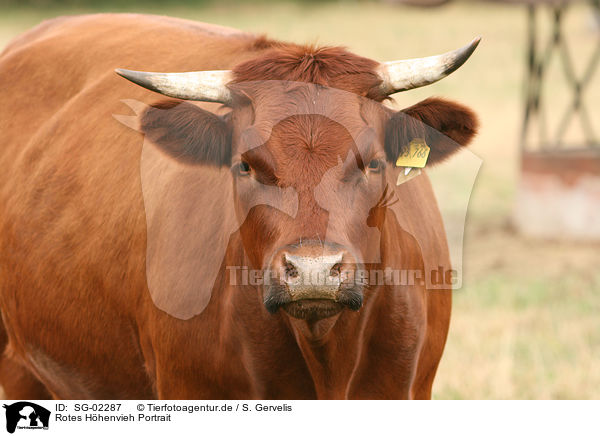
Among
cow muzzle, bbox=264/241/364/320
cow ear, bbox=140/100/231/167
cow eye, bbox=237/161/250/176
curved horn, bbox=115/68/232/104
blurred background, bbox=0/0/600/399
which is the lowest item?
blurred background, bbox=0/0/600/399

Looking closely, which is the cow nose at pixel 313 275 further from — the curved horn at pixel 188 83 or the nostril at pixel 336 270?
the curved horn at pixel 188 83

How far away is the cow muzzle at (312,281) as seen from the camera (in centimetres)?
284

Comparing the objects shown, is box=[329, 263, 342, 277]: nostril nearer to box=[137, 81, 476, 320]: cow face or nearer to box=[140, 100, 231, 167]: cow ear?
box=[137, 81, 476, 320]: cow face

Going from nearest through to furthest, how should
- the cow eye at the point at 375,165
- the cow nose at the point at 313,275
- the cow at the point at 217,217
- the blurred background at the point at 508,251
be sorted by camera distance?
1. the cow nose at the point at 313,275
2. the cow at the point at 217,217
3. the cow eye at the point at 375,165
4. the blurred background at the point at 508,251

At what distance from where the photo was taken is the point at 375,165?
321 cm

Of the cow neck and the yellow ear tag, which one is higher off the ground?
the yellow ear tag

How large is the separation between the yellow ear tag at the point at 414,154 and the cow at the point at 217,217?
2 cm

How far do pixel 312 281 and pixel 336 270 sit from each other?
0.30 feet

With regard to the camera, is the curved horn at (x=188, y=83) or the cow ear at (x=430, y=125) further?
the cow ear at (x=430, y=125)

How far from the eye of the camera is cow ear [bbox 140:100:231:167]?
3416mm
